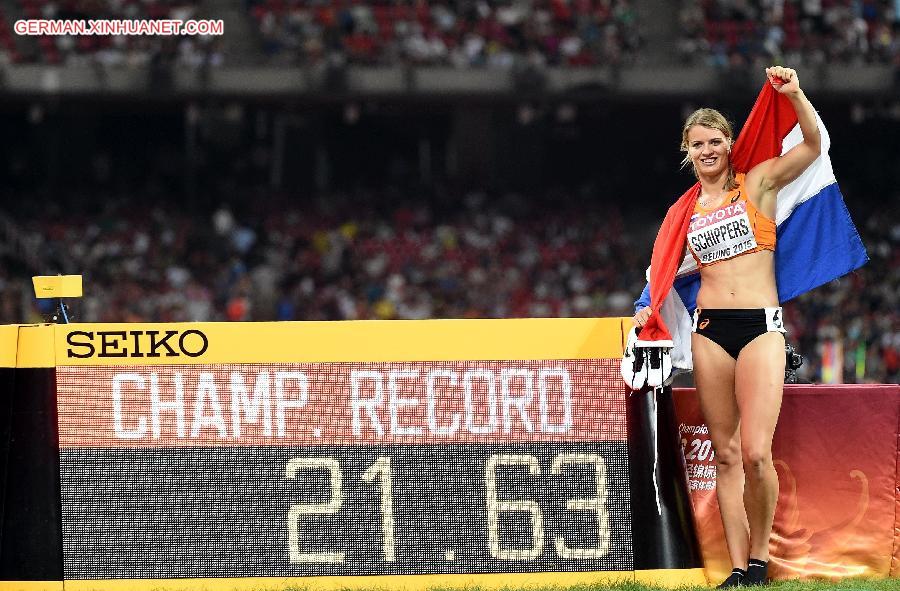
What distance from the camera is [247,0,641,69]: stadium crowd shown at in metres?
25.6

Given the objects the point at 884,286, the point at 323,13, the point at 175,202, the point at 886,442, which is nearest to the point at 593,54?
the point at 323,13

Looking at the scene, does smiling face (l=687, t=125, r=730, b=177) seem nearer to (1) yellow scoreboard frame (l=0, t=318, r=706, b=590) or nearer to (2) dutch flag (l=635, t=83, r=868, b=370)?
(2) dutch flag (l=635, t=83, r=868, b=370)

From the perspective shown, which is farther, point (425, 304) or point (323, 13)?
point (323, 13)

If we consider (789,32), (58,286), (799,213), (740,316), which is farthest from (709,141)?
(789,32)

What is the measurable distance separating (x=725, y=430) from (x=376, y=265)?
18.7 metres

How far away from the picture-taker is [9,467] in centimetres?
548

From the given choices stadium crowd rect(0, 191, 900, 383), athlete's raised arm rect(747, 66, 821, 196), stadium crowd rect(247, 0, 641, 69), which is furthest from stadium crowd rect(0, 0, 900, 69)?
athlete's raised arm rect(747, 66, 821, 196)

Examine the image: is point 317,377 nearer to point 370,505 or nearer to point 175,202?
point 370,505

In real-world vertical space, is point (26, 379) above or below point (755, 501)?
above

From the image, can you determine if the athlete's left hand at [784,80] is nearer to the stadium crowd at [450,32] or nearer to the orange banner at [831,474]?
the orange banner at [831,474]

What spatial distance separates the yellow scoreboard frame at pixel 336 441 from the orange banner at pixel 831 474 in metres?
0.41

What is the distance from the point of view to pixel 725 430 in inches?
215

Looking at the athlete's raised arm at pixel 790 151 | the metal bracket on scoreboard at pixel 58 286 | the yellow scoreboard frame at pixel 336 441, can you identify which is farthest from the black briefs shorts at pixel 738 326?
the metal bracket on scoreboard at pixel 58 286

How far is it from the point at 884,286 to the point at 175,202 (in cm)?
1372
